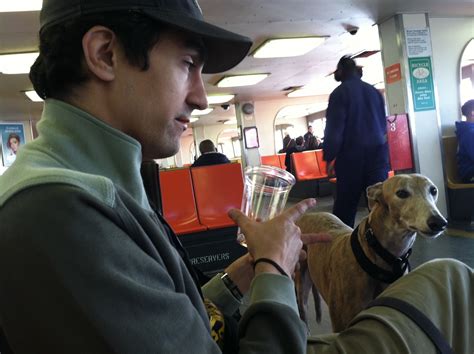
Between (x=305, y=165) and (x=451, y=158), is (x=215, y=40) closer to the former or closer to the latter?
(x=451, y=158)

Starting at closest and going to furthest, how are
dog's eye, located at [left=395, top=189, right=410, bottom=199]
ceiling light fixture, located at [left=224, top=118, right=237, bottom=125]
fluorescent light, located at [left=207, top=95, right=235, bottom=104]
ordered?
dog's eye, located at [left=395, top=189, right=410, bottom=199]
fluorescent light, located at [left=207, top=95, right=235, bottom=104]
ceiling light fixture, located at [left=224, top=118, right=237, bottom=125]

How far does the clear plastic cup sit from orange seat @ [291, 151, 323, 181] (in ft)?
27.8

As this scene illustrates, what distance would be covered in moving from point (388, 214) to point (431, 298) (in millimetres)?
1164

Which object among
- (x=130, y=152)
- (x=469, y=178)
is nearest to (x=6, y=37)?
(x=130, y=152)

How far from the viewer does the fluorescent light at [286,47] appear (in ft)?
20.4

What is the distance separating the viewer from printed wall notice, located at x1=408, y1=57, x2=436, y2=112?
529cm

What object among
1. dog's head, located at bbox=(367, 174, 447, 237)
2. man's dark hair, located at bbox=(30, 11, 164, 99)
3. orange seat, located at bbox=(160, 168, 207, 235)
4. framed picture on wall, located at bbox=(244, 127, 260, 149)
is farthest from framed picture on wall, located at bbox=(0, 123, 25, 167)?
man's dark hair, located at bbox=(30, 11, 164, 99)

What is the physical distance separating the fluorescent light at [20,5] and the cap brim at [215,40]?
3546 mm

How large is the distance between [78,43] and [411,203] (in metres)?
1.84

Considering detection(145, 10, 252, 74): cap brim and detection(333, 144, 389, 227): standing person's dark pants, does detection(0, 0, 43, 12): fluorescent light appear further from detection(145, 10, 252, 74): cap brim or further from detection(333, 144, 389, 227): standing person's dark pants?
detection(145, 10, 252, 74): cap brim

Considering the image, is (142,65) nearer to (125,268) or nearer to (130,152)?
(130,152)

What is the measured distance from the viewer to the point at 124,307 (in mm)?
498

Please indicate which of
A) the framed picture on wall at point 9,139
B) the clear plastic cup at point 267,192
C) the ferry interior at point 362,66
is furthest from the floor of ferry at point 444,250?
the framed picture on wall at point 9,139

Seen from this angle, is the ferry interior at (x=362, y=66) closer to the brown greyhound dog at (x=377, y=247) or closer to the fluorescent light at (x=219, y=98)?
the brown greyhound dog at (x=377, y=247)
